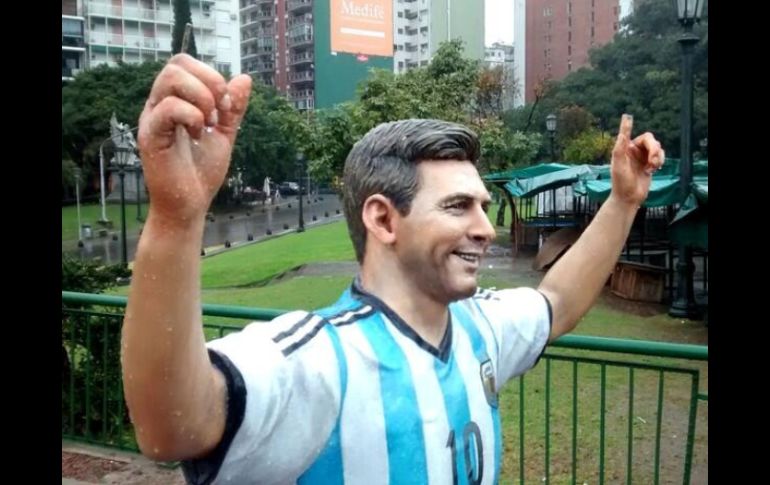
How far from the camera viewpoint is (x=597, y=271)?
6.26 ft

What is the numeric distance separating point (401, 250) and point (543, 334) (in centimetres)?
52

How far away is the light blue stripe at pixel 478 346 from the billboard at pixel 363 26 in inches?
1605

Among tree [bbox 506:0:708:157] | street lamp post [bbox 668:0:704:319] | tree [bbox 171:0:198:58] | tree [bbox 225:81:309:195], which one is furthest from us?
Result: tree [bbox 225:81:309:195]

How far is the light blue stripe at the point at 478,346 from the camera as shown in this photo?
157 cm

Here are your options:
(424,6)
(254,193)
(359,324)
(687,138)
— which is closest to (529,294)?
(359,324)

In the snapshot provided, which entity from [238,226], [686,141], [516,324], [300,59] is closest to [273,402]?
[516,324]

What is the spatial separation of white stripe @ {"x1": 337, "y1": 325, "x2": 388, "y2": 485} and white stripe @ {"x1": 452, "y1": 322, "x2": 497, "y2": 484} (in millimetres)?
214

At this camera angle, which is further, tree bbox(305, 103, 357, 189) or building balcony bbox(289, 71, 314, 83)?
building balcony bbox(289, 71, 314, 83)

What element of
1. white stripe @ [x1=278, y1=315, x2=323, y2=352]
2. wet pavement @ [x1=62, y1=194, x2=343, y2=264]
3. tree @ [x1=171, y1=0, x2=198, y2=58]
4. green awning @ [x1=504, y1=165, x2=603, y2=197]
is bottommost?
wet pavement @ [x1=62, y1=194, x2=343, y2=264]

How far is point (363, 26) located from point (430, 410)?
41.7m

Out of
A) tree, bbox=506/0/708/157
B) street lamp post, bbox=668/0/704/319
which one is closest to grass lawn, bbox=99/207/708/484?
street lamp post, bbox=668/0/704/319

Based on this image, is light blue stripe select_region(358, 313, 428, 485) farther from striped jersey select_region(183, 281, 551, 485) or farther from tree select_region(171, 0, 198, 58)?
tree select_region(171, 0, 198, 58)

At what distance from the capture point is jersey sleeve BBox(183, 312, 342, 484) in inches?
46.9

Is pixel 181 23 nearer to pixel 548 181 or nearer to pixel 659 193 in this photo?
pixel 659 193
